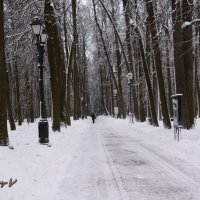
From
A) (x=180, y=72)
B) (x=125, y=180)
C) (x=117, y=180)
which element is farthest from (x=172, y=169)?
(x=180, y=72)

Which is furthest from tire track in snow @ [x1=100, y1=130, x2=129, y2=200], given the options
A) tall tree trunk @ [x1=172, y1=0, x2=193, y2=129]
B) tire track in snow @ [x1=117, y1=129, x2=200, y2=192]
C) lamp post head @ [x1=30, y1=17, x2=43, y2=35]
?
tall tree trunk @ [x1=172, y1=0, x2=193, y2=129]

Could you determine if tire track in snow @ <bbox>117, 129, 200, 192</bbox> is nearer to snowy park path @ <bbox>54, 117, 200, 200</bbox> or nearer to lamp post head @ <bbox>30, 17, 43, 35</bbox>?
snowy park path @ <bbox>54, 117, 200, 200</bbox>

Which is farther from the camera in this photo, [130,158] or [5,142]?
[130,158]

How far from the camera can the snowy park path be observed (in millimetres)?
7270

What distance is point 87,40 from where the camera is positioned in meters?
54.8

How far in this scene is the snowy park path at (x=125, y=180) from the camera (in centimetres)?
727

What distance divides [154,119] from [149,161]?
14163mm

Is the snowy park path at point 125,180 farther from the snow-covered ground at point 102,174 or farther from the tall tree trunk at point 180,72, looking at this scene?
the tall tree trunk at point 180,72

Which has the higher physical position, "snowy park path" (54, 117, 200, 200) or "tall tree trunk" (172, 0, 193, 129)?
"tall tree trunk" (172, 0, 193, 129)

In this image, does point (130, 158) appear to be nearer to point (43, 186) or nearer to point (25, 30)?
point (43, 186)

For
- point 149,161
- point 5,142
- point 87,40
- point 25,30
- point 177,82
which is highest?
point 87,40

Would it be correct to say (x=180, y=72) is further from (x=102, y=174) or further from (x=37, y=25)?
(x=102, y=174)

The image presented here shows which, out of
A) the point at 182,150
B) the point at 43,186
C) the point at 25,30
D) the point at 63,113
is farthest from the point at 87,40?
the point at 43,186

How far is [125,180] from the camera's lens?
862 cm
